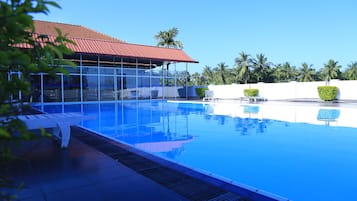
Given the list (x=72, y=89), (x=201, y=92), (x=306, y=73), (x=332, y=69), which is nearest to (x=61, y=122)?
(x=72, y=89)

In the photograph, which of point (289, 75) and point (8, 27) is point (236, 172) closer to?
point (8, 27)

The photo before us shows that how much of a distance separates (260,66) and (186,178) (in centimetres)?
3796

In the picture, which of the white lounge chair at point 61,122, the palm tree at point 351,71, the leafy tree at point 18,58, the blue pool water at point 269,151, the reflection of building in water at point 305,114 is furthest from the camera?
the palm tree at point 351,71

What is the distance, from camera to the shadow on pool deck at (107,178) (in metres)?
2.80

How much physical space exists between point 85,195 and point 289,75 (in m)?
46.3

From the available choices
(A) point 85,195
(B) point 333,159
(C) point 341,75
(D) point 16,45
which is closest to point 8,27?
(D) point 16,45

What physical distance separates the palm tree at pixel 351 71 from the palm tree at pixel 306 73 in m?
5.15

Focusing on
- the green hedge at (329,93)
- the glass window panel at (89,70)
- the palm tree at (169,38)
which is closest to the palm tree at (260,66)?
the palm tree at (169,38)

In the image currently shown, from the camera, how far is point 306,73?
44812 mm

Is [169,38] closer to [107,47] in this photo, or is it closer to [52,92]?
[107,47]

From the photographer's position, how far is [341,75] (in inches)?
1731

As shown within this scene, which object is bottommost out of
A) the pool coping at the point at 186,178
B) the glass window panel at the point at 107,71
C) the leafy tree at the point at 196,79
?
the pool coping at the point at 186,178

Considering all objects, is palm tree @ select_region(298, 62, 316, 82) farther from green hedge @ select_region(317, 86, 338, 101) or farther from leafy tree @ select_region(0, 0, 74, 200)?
leafy tree @ select_region(0, 0, 74, 200)

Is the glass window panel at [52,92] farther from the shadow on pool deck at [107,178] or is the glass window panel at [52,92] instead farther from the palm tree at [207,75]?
the palm tree at [207,75]
